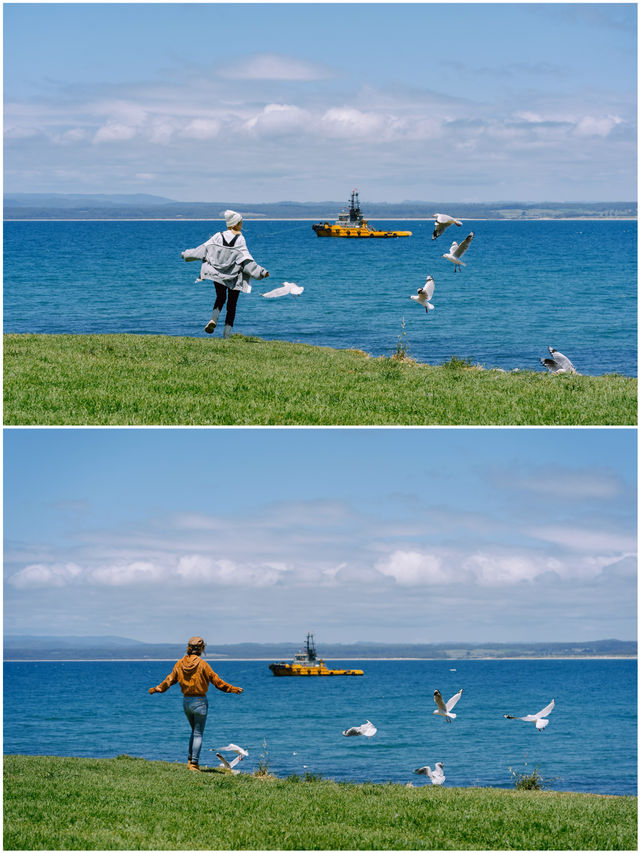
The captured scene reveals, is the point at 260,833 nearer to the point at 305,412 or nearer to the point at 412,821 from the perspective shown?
the point at 412,821

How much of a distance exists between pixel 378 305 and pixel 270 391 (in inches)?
1722

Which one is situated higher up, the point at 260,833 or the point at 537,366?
the point at 537,366

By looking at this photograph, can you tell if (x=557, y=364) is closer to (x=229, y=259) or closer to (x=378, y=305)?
(x=229, y=259)

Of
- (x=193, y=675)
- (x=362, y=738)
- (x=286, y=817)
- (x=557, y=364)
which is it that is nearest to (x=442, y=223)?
(x=557, y=364)

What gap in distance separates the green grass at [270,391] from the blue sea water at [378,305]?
14857mm

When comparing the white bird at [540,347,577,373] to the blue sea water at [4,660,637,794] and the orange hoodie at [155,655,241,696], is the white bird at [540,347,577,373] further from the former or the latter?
the blue sea water at [4,660,637,794]

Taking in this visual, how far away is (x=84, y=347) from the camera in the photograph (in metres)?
20.8

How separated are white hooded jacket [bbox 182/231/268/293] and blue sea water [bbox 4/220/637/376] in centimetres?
1599

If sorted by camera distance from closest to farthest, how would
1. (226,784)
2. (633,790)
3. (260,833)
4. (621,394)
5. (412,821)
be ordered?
(260,833)
(412,821)
(226,784)
(621,394)
(633,790)

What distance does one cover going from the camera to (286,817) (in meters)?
11.0

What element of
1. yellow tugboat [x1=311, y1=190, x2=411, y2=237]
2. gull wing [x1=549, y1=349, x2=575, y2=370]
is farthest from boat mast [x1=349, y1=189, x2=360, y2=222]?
gull wing [x1=549, y1=349, x2=575, y2=370]

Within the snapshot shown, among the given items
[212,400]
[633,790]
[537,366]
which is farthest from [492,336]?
[212,400]

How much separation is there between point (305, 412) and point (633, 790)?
1016 inches

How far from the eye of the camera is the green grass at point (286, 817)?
32.3 feet
